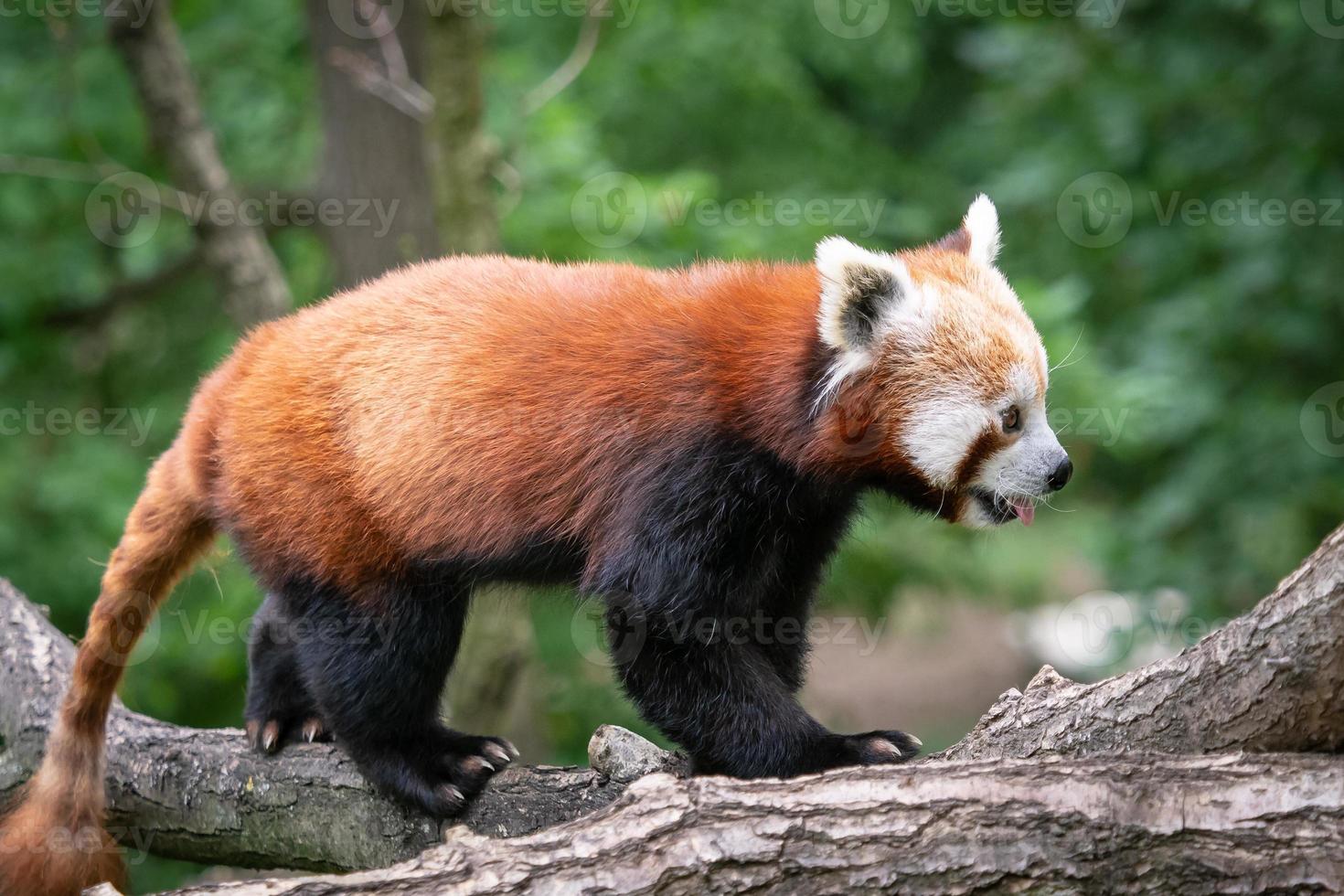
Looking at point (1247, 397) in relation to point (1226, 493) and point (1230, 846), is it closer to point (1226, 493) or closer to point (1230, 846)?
point (1226, 493)

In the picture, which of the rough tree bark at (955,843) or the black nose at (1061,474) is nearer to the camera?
the rough tree bark at (955,843)

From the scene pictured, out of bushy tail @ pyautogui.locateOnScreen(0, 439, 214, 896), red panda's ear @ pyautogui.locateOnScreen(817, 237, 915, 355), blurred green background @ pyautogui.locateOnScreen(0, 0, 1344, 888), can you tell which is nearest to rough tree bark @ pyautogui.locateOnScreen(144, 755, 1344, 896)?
red panda's ear @ pyautogui.locateOnScreen(817, 237, 915, 355)

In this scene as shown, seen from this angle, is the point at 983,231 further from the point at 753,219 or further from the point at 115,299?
the point at 115,299

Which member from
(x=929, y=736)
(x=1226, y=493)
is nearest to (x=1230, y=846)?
(x=1226, y=493)

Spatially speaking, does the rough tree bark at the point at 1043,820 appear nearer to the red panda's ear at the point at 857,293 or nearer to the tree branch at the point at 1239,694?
the tree branch at the point at 1239,694

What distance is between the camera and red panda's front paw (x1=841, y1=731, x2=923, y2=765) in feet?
12.4

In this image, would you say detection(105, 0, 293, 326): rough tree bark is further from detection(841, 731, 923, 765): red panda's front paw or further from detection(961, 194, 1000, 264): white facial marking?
detection(841, 731, 923, 765): red panda's front paw

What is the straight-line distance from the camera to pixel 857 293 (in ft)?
12.0

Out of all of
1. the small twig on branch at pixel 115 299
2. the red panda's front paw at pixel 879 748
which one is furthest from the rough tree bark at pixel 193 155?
the red panda's front paw at pixel 879 748

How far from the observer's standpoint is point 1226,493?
7.92 m

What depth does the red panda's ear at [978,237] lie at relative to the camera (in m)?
4.22

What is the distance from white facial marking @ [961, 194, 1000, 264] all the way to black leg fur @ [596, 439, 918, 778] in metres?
1.03

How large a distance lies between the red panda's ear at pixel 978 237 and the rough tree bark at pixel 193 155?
384 cm

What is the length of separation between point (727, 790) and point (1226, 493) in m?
6.00
